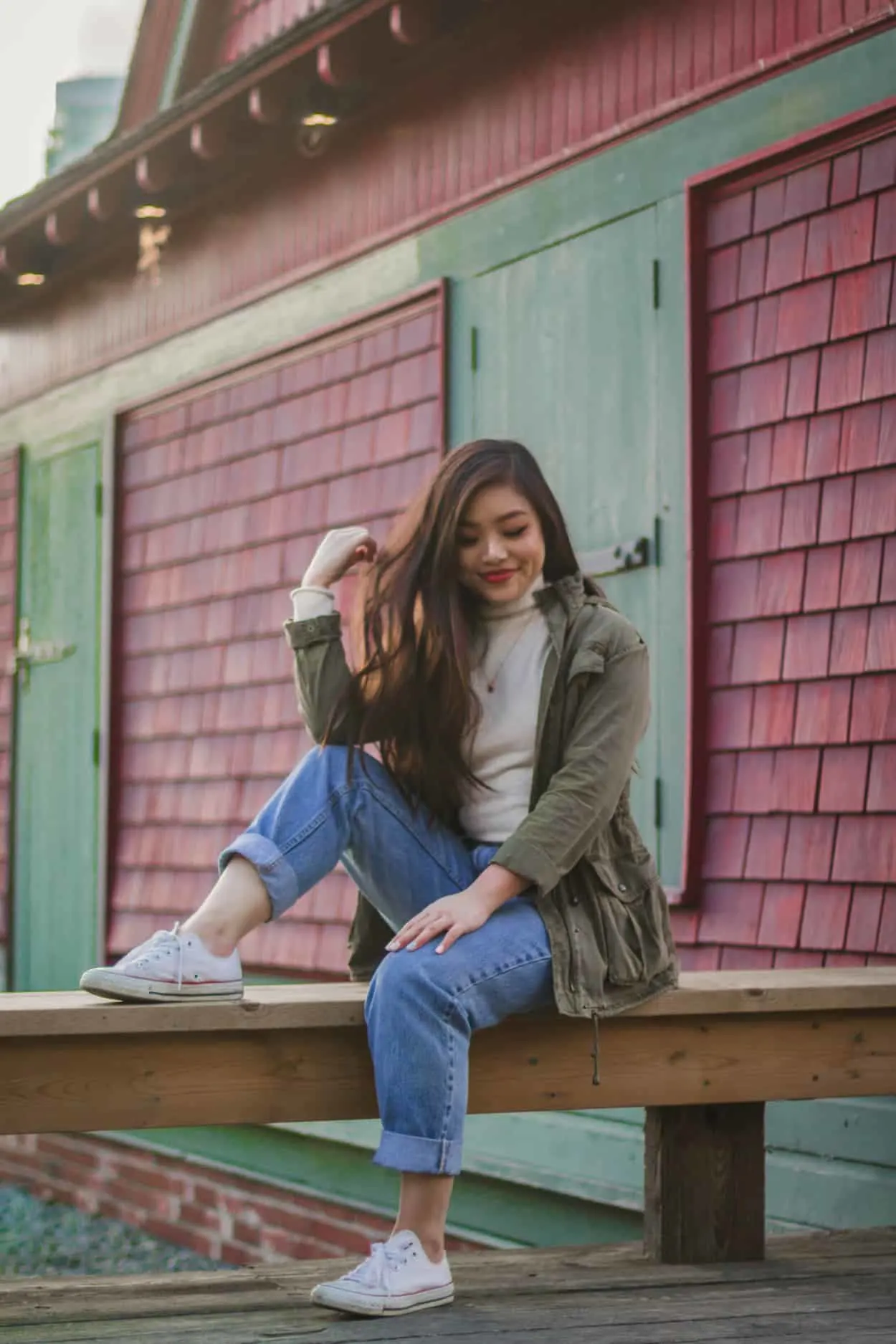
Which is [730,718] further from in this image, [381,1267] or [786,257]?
[381,1267]

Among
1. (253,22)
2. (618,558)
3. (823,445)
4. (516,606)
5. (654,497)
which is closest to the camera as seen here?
(516,606)

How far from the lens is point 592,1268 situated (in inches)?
149

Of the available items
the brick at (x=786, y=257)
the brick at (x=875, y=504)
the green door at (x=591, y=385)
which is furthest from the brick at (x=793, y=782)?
the brick at (x=786, y=257)

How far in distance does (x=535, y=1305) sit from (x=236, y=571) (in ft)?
16.6

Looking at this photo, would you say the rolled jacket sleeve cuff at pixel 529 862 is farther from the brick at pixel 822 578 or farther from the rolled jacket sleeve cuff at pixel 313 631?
the brick at pixel 822 578

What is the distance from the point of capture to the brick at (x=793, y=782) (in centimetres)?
496

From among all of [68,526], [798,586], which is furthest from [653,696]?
[68,526]

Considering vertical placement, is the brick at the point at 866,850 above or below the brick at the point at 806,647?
below

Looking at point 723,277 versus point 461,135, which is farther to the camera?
point 461,135

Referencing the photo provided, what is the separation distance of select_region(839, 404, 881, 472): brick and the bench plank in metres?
1.43

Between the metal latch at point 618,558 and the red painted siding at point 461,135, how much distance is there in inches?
36.0

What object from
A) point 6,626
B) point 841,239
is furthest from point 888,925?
point 6,626

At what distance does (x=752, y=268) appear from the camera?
525 cm

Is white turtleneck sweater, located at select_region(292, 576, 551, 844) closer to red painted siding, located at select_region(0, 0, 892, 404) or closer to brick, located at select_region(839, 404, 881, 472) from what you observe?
brick, located at select_region(839, 404, 881, 472)
